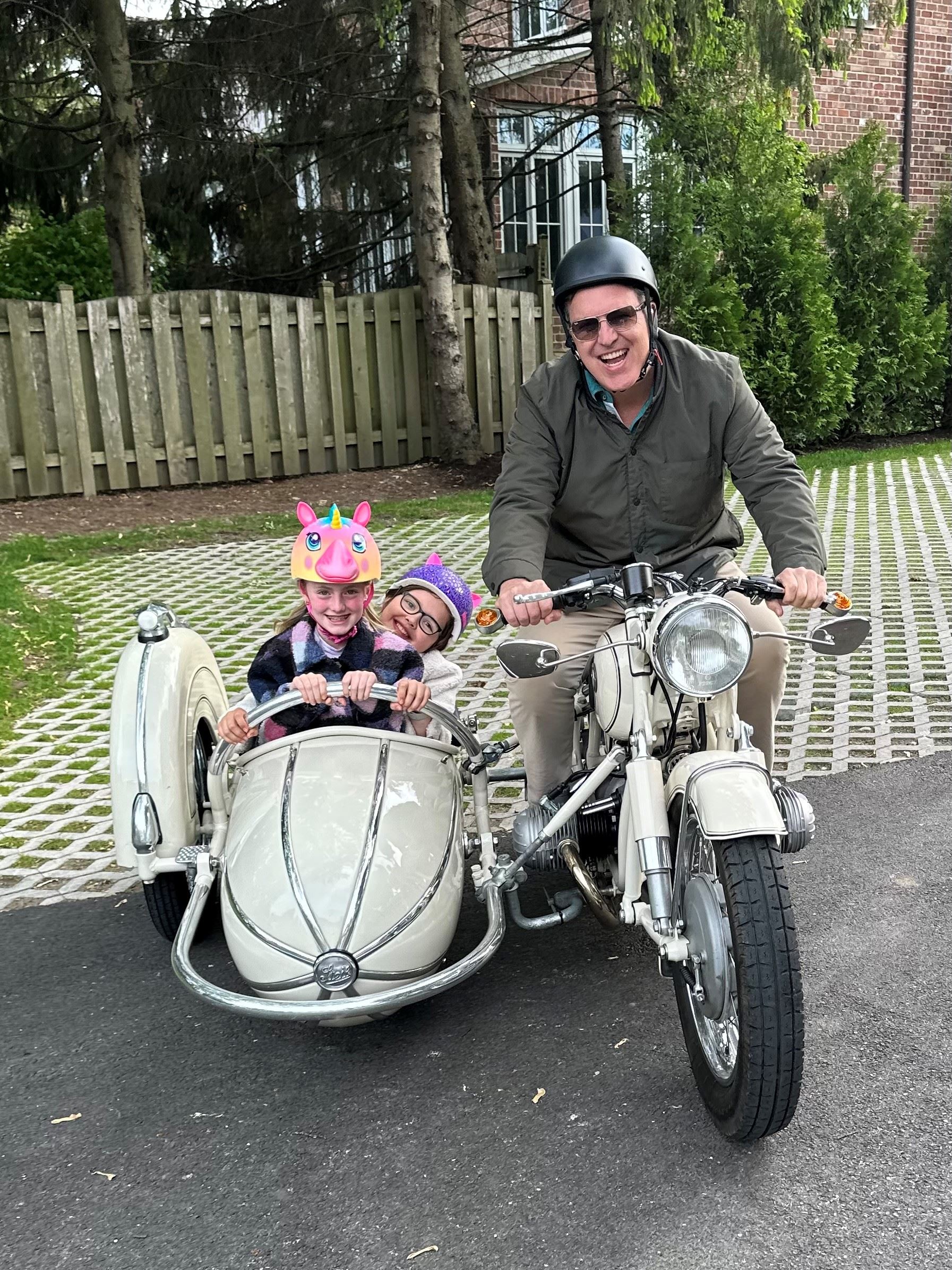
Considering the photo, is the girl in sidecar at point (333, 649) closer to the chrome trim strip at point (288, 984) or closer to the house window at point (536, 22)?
the chrome trim strip at point (288, 984)

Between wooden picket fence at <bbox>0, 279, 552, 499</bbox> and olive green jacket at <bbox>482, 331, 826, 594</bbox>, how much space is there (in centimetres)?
941

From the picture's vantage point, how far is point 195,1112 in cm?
294

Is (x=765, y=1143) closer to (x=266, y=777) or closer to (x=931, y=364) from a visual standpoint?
(x=266, y=777)

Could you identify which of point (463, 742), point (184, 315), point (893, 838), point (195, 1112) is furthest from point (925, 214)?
point (195, 1112)

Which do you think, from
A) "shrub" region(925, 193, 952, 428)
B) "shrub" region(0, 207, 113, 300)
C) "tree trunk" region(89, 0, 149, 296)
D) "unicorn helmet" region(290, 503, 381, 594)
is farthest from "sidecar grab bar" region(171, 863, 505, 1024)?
"shrub" region(0, 207, 113, 300)

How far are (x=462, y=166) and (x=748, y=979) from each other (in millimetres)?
13062

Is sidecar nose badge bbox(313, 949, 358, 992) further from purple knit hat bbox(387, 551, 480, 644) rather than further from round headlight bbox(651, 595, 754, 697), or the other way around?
purple knit hat bbox(387, 551, 480, 644)

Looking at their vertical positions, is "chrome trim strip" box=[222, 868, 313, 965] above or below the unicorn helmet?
below

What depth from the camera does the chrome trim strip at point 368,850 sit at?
9.25 ft

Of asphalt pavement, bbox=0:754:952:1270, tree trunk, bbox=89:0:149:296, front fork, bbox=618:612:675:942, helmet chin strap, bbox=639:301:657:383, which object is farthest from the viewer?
tree trunk, bbox=89:0:149:296

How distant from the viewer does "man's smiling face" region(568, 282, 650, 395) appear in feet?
10.9

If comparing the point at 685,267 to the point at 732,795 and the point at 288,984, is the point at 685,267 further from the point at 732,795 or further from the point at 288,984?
the point at 288,984

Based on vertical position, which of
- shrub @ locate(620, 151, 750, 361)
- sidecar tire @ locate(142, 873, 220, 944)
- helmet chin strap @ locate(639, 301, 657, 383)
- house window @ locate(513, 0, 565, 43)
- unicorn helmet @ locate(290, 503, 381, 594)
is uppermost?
house window @ locate(513, 0, 565, 43)

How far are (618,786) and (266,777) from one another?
92 cm
